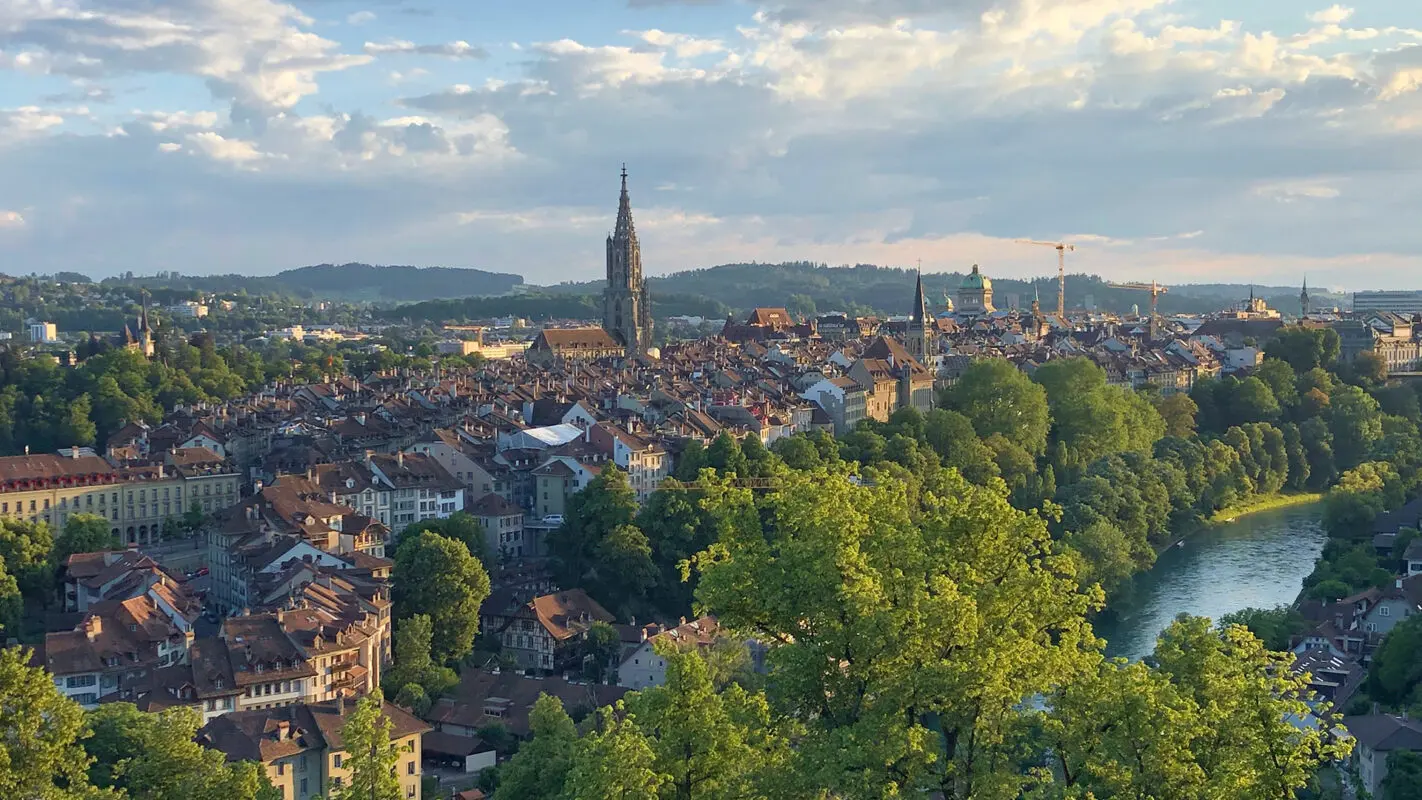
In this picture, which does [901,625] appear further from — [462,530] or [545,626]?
[462,530]

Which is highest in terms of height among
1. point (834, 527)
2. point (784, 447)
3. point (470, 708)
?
point (834, 527)

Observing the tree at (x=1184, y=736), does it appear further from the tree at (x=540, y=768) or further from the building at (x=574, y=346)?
the building at (x=574, y=346)

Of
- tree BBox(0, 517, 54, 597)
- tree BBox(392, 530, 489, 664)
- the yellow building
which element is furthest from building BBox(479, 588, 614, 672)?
the yellow building

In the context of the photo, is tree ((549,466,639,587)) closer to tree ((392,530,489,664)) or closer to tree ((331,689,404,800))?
tree ((392,530,489,664))

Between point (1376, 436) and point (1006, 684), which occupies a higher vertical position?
point (1006, 684)

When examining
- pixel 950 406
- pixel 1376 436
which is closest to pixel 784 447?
pixel 950 406

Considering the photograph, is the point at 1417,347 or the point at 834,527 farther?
the point at 1417,347

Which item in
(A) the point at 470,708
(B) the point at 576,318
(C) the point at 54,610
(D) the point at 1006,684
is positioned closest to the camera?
(D) the point at 1006,684

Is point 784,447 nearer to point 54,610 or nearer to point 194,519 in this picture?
point 194,519
